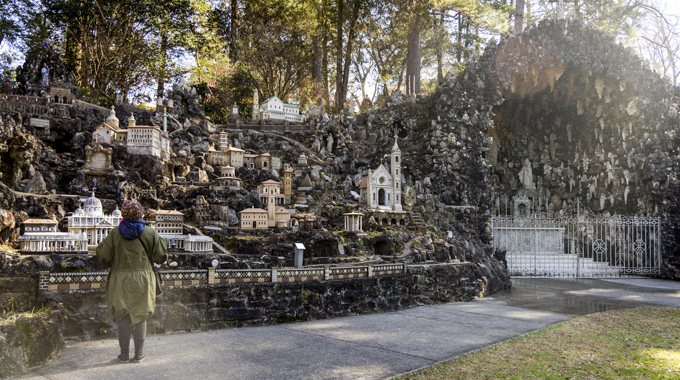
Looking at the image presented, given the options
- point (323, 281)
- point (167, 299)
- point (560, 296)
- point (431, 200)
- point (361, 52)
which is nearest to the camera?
point (167, 299)

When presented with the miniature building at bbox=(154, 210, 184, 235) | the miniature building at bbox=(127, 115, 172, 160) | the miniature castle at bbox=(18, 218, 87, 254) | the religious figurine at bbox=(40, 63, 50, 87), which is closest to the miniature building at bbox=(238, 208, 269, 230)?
the miniature building at bbox=(154, 210, 184, 235)

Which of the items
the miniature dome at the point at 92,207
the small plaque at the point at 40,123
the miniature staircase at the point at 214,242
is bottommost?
the miniature staircase at the point at 214,242

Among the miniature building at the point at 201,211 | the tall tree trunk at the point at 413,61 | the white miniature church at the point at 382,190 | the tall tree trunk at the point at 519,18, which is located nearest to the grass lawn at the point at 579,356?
the white miniature church at the point at 382,190

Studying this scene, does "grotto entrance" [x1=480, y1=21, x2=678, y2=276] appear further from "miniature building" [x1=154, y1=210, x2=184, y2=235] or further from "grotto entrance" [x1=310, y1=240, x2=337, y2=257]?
"miniature building" [x1=154, y1=210, x2=184, y2=235]

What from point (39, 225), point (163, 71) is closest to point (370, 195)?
point (39, 225)

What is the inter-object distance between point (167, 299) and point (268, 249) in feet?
23.2

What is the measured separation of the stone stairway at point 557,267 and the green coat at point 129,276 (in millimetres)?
16239

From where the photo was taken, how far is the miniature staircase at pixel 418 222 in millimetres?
18781

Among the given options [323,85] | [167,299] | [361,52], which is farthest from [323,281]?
[361,52]

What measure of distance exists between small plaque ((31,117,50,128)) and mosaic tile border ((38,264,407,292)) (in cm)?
1440

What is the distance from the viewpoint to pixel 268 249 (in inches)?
593

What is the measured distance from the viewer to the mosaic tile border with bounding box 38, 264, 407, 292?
24.5 ft

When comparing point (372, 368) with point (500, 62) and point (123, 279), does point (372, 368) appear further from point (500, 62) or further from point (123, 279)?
point (500, 62)

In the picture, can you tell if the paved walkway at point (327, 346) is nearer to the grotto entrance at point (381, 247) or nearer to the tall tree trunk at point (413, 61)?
the grotto entrance at point (381, 247)
